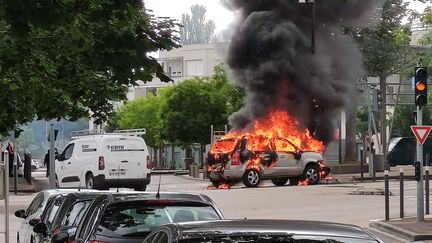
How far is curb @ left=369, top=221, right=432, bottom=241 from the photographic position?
14984mm

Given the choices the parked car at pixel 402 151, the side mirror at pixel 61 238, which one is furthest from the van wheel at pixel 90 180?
the parked car at pixel 402 151

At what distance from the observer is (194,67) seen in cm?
10544

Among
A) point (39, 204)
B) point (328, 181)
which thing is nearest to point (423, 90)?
point (39, 204)

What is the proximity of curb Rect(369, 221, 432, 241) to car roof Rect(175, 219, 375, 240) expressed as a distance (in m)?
10.3

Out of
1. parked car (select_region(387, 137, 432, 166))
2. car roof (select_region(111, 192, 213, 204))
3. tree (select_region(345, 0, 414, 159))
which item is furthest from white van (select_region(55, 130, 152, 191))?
parked car (select_region(387, 137, 432, 166))

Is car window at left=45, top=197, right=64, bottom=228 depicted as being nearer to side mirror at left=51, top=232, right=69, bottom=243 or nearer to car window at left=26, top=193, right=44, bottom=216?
car window at left=26, top=193, right=44, bottom=216

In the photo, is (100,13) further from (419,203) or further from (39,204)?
(419,203)

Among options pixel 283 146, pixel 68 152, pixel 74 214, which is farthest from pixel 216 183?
pixel 74 214

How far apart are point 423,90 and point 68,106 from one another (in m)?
7.93

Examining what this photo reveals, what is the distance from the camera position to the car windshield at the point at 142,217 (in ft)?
24.6

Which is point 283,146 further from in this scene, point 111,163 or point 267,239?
point 267,239

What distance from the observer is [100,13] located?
791 cm

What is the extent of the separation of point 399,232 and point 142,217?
30.3 ft

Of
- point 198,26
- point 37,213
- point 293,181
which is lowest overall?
point 293,181
